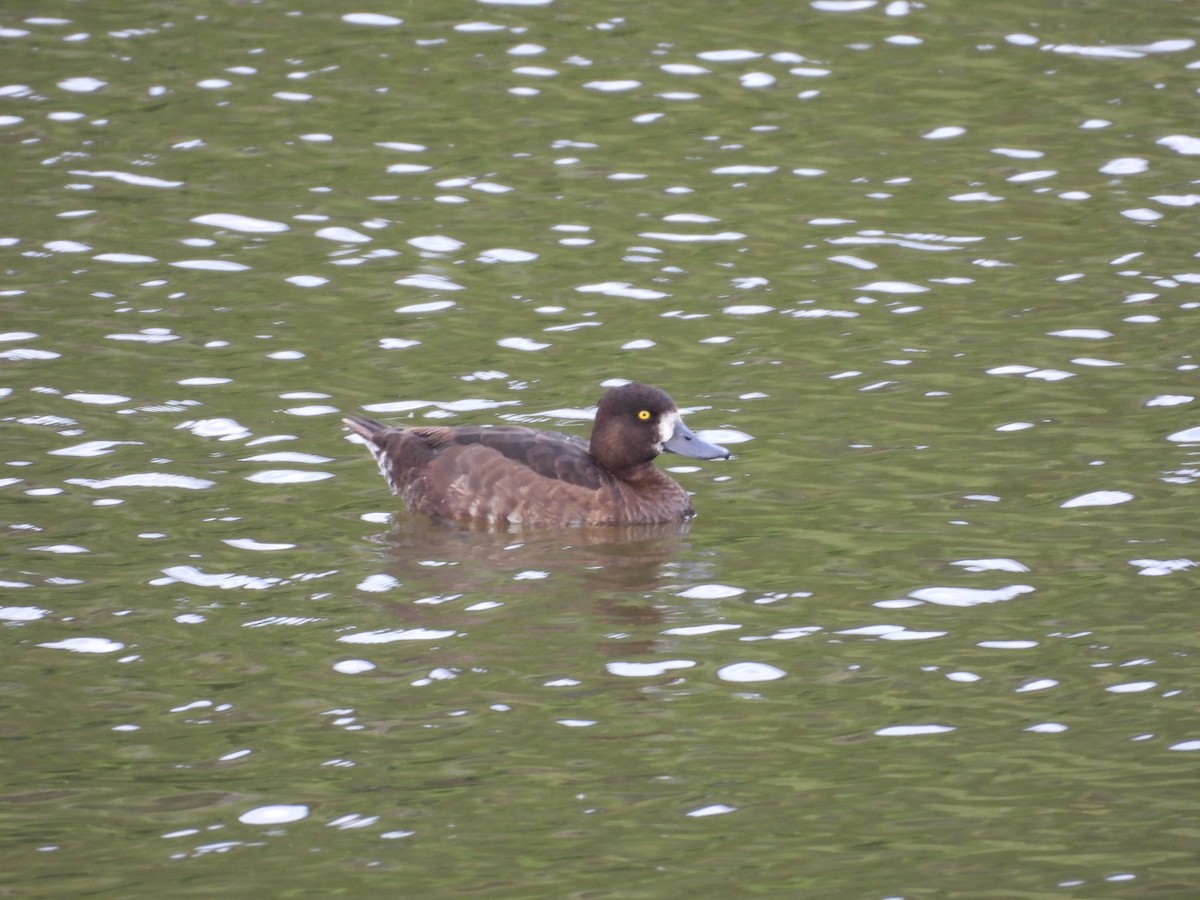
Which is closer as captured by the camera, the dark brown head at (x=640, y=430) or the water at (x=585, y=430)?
the water at (x=585, y=430)

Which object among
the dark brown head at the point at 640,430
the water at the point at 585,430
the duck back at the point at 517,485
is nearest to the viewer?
the water at the point at 585,430

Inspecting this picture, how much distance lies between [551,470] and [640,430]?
0.56 metres

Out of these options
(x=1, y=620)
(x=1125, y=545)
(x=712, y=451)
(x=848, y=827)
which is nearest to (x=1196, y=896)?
(x=848, y=827)

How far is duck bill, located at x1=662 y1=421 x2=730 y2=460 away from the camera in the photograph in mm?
10508

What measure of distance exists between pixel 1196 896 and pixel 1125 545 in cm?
322

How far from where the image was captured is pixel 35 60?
17.6 meters

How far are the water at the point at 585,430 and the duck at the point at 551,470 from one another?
0.62ft

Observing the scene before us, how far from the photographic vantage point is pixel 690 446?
1058 centimetres

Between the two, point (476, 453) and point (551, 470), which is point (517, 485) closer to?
point (551, 470)

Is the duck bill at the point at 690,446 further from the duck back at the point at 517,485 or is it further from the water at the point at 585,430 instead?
the water at the point at 585,430

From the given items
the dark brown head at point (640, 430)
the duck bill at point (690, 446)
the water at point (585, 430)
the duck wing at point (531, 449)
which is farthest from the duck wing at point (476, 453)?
the duck bill at point (690, 446)

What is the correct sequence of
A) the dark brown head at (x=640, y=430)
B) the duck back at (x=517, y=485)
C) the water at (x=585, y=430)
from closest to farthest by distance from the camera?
the water at (x=585, y=430) → the duck back at (x=517, y=485) → the dark brown head at (x=640, y=430)

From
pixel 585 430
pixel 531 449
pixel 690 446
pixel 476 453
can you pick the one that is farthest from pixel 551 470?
pixel 585 430

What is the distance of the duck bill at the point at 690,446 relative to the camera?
1051 centimetres
